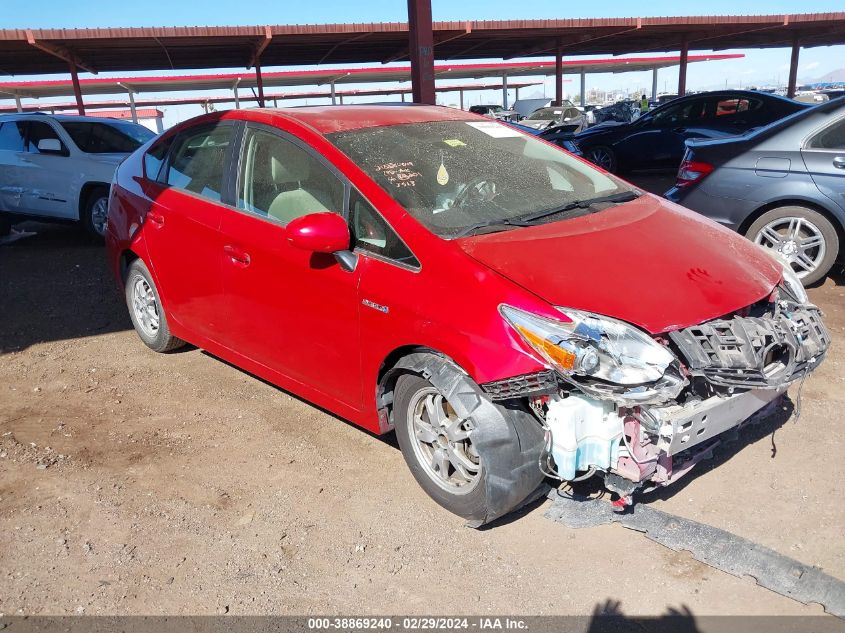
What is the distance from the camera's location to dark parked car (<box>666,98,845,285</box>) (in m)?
5.39

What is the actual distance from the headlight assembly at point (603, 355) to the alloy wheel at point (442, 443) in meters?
0.49

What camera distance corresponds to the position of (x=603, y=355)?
2516 mm

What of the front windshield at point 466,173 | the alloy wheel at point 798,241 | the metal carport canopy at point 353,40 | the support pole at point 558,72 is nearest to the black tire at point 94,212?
the front windshield at point 466,173

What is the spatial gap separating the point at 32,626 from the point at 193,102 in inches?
1709

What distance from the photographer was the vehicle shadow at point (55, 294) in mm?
5602

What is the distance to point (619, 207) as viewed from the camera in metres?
3.56

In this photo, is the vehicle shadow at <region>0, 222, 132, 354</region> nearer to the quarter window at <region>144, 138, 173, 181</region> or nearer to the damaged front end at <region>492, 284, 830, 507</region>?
the quarter window at <region>144, 138, 173, 181</region>

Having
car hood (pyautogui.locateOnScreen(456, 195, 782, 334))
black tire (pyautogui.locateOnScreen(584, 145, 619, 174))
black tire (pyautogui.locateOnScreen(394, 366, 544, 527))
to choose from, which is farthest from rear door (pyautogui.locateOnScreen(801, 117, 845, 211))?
black tire (pyautogui.locateOnScreen(584, 145, 619, 174))

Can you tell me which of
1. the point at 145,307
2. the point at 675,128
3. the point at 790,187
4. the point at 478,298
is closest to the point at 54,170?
the point at 145,307

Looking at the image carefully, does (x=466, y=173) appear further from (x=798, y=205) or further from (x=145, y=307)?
(x=798, y=205)

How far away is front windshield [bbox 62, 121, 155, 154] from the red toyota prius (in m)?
5.53

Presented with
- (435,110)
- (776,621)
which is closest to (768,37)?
(435,110)

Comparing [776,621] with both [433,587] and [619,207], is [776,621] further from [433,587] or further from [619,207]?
[619,207]

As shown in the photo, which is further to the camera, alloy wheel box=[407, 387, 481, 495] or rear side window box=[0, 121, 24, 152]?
rear side window box=[0, 121, 24, 152]
